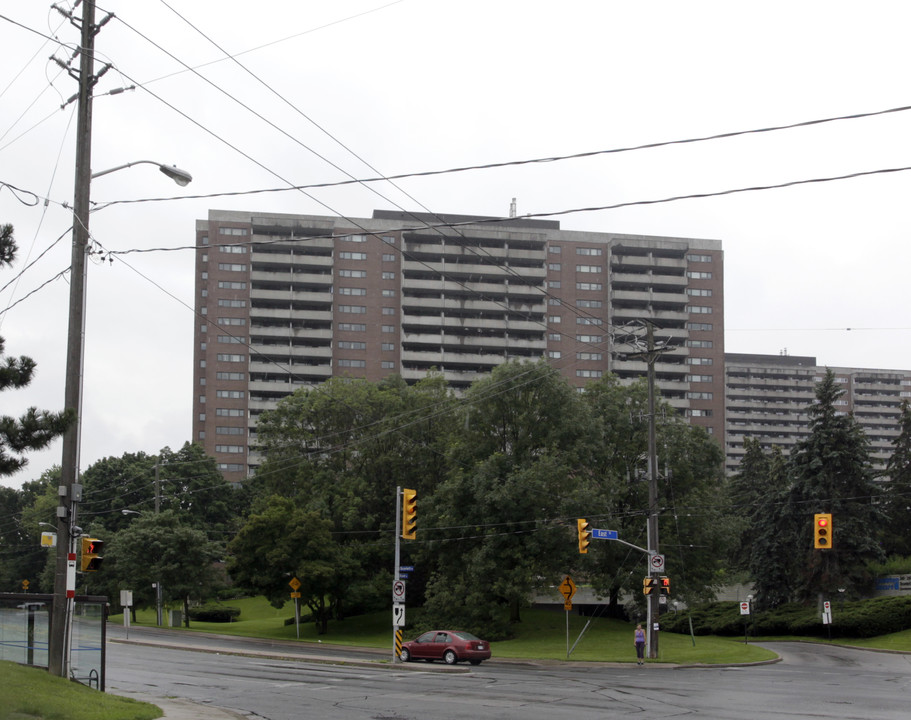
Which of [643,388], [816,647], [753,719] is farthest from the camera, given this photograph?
[643,388]

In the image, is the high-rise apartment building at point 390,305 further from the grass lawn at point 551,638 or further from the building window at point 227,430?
the grass lawn at point 551,638

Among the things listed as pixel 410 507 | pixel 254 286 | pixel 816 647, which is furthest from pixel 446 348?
pixel 410 507

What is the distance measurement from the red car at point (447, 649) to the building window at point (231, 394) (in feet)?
287

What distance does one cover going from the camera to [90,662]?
2066 cm

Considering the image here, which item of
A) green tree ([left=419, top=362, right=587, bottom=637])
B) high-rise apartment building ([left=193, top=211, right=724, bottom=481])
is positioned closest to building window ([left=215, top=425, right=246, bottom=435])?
high-rise apartment building ([left=193, top=211, right=724, bottom=481])

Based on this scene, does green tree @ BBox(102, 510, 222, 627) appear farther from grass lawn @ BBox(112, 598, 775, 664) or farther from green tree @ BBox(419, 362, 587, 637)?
green tree @ BBox(419, 362, 587, 637)

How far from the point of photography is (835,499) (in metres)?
60.7

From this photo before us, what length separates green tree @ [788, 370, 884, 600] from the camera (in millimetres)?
59406

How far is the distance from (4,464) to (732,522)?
48582mm

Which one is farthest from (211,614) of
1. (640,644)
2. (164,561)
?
(640,644)

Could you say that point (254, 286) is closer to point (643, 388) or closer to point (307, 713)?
point (643, 388)

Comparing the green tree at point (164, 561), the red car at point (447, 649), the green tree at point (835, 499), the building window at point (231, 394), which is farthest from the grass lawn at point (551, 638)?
the building window at point (231, 394)

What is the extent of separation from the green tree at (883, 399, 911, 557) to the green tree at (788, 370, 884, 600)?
6248mm

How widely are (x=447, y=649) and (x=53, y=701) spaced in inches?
899
